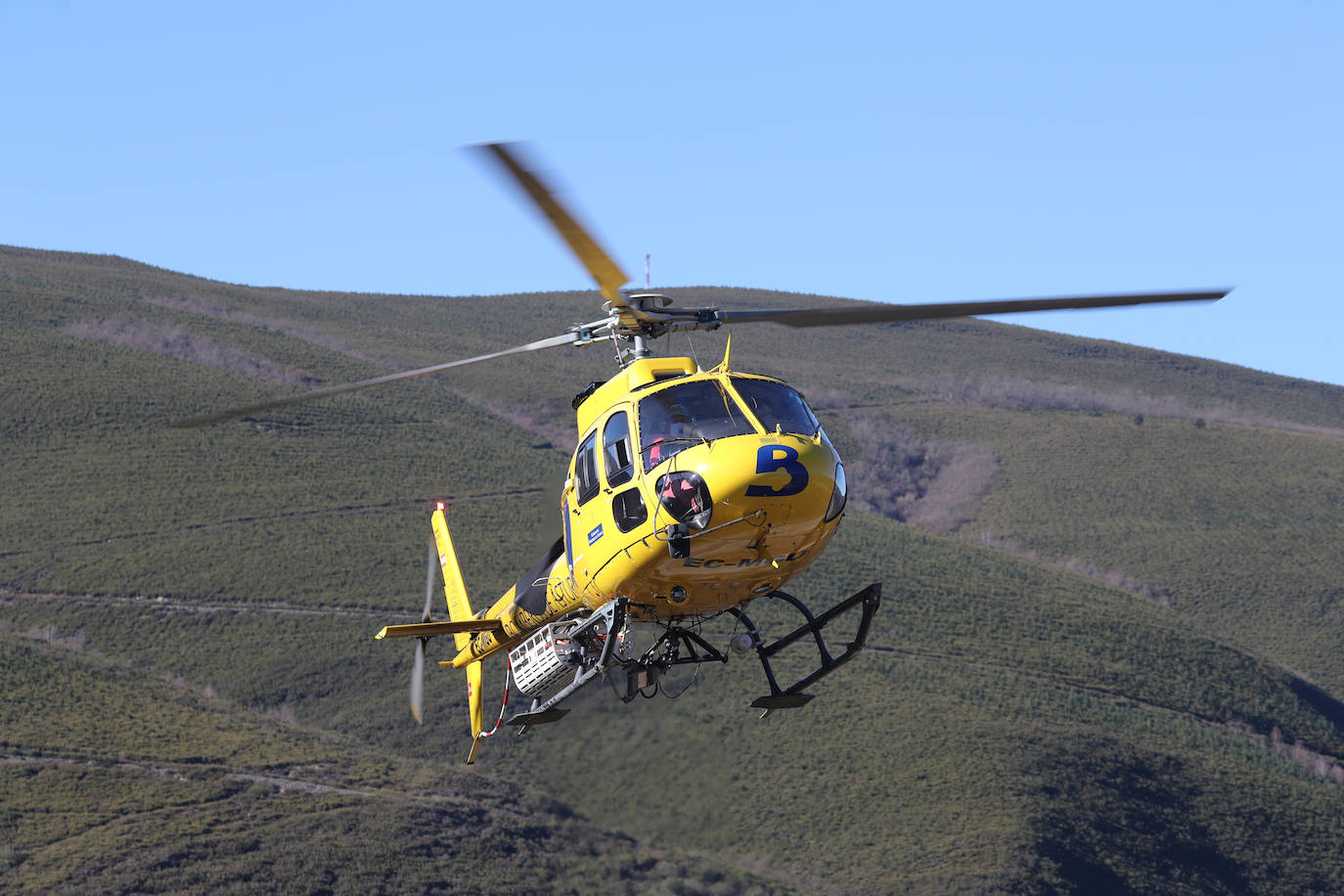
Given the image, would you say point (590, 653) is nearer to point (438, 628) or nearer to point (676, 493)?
point (438, 628)

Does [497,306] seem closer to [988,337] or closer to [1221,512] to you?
[988,337]

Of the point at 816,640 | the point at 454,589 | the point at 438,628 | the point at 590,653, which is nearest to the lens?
the point at 816,640

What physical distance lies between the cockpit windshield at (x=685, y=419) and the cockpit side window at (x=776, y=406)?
200 millimetres

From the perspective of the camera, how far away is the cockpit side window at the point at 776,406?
15.9 m

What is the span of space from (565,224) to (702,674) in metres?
43.6

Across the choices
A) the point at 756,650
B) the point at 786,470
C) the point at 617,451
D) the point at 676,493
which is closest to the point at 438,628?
the point at 617,451

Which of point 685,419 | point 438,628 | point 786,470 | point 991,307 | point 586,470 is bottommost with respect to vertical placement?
point 438,628

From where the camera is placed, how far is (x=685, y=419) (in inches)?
Result: 629

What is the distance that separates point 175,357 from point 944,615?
68.5 meters

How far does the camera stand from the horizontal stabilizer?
59.7 feet

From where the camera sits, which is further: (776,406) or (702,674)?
(702,674)

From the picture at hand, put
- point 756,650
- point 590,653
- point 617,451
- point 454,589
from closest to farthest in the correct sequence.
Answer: point 617,451
point 756,650
point 590,653
point 454,589

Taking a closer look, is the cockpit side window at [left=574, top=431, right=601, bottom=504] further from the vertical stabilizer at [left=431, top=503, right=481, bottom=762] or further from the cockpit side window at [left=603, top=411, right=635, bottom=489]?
the vertical stabilizer at [left=431, top=503, right=481, bottom=762]

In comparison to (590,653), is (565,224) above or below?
above
